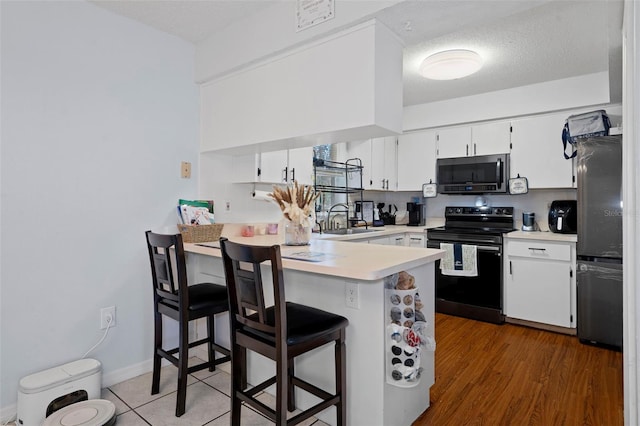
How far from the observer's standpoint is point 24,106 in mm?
1970

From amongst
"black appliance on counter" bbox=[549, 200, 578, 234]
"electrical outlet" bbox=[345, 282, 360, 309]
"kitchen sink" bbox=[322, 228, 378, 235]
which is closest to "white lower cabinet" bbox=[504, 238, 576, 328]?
"black appliance on counter" bbox=[549, 200, 578, 234]

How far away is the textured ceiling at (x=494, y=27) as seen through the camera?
1.76 m

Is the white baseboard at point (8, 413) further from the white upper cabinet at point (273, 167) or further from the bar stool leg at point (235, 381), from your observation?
the white upper cabinet at point (273, 167)

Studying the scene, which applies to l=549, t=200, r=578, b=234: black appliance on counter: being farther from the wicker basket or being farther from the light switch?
the light switch

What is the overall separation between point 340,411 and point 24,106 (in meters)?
2.35

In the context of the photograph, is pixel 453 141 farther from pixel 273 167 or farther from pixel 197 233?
pixel 197 233

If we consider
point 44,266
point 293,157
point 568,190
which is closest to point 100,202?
point 44,266

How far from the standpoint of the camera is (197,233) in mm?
2498

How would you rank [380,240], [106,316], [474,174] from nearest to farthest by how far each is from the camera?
[106,316] → [380,240] → [474,174]

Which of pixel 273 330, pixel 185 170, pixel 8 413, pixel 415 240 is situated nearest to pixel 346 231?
pixel 415 240

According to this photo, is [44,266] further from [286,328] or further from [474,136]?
[474,136]

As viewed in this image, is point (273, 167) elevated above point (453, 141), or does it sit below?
below

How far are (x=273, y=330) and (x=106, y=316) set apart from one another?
4.86 ft

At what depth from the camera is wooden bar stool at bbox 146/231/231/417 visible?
1934 mm
